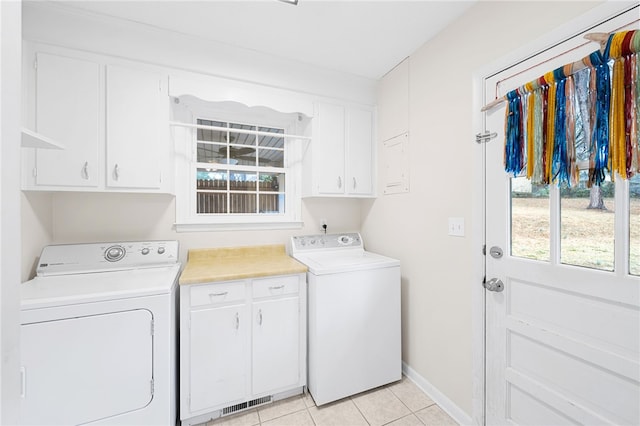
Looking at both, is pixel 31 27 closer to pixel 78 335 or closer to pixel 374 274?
pixel 78 335

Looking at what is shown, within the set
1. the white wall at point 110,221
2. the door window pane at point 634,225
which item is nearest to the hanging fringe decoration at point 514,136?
the door window pane at point 634,225

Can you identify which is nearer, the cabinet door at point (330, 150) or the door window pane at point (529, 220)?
the door window pane at point (529, 220)

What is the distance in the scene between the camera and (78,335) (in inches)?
53.2

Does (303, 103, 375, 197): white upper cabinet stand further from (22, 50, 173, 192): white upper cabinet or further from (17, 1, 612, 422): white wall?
(22, 50, 173, 192): white upper cabinet

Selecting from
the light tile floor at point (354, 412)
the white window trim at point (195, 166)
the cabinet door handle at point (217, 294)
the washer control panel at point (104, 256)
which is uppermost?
the white window trim at point (195, 166)

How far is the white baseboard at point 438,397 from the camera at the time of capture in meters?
1.68

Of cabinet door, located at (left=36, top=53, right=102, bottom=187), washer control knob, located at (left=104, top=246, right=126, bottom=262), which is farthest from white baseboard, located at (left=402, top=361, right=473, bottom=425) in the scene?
cabinet door, located at (left=36, top=53, right=102, bottom=187)

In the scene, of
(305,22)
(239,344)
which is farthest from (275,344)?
(305,22)

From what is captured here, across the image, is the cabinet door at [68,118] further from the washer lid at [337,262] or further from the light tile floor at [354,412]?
the light tile floor at [354,412]

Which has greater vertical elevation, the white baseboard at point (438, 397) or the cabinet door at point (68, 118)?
the cabinet door at point (68, 118)

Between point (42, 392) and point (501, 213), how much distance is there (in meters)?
2.57

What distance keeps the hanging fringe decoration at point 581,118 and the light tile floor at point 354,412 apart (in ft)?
5.39

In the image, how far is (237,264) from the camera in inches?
81.0

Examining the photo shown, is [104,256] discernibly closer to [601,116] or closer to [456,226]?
[456,226]
